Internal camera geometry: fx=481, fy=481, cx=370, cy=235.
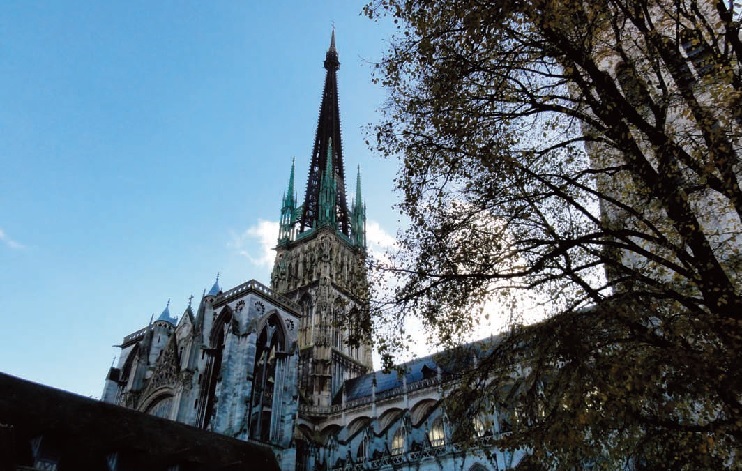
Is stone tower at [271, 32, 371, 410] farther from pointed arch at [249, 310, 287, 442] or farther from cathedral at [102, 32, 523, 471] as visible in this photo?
pointed arch at [249, 310, 287, 442]

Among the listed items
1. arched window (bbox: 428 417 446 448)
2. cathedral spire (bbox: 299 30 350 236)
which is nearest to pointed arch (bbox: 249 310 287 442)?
arched window (bbox: 428 417 446 448)

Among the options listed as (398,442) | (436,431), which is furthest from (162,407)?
(436,431)

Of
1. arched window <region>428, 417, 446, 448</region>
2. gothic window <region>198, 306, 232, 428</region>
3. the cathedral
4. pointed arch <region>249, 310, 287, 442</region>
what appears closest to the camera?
the cathedral

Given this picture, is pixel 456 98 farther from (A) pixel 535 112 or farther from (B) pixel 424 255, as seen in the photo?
(B) pixel 424 255

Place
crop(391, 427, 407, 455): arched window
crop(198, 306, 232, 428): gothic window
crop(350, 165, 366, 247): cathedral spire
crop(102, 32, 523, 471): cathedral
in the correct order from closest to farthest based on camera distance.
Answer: crop(102, 32, 523, 471): cathedral → crop(198, 306, 232, 428): gothic window → crop(391, 427, 407, 455): arched window → crop(350, 165, 366, 247): cathedral spire

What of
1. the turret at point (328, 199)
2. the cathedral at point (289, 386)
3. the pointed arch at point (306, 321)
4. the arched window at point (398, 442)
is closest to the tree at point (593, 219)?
the cathedral at point (289, 386)

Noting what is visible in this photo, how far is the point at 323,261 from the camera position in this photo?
52594 mm

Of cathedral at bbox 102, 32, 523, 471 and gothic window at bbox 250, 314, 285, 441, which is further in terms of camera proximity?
gothic window at bbox 250, 314, 285, 441

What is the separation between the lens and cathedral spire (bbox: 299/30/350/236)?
63.2 metres

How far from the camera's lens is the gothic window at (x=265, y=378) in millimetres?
32281

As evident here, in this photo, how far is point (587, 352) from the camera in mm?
8211

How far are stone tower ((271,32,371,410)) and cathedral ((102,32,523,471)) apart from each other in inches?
7.6

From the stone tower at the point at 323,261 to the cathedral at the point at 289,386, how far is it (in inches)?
7.6

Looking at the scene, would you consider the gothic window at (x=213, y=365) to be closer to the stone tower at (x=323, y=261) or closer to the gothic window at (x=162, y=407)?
the gothic window at (x=162, y=407)
